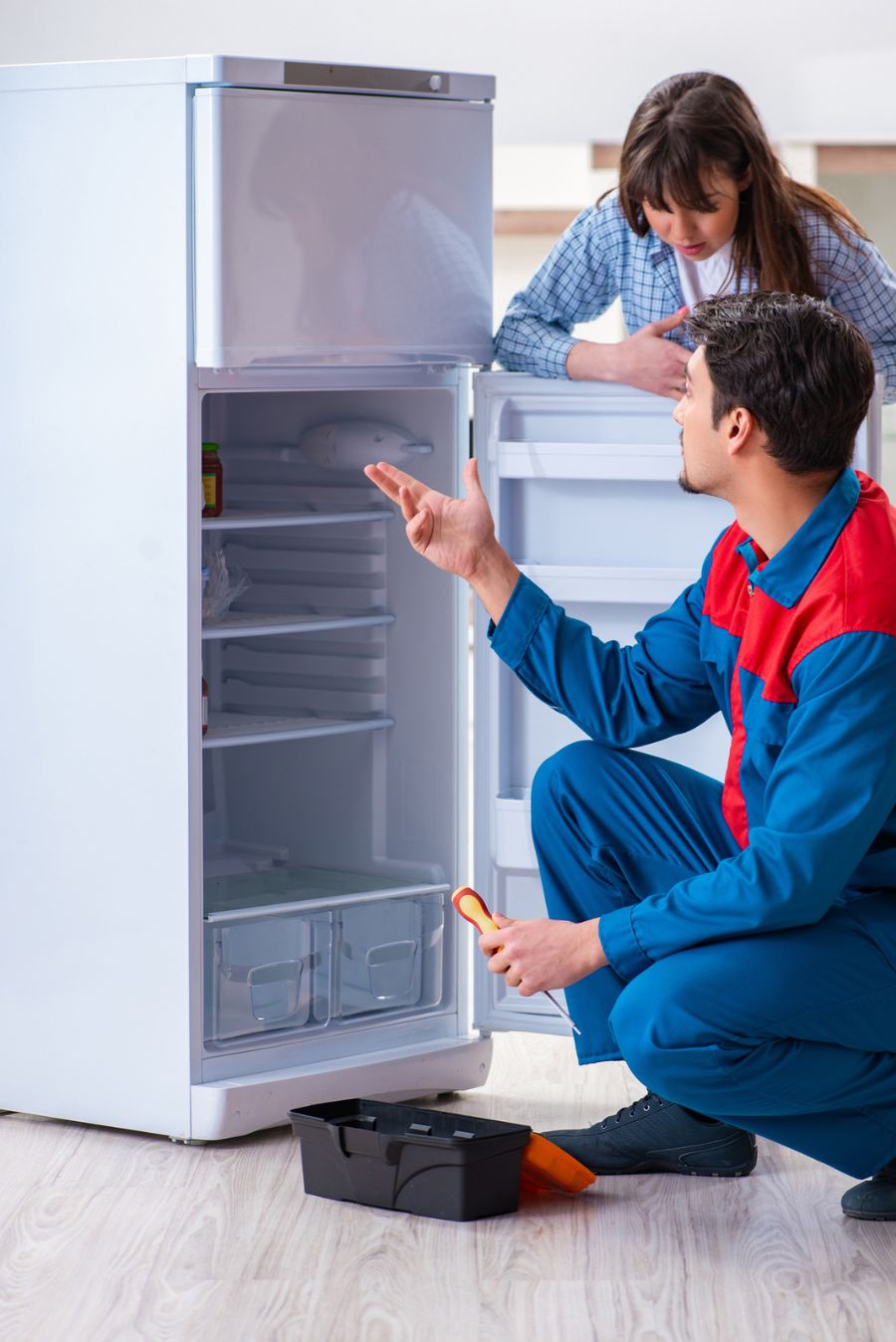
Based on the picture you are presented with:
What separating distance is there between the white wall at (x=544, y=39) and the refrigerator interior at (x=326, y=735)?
3.12m

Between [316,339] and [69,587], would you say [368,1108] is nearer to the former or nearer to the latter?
[69,587]

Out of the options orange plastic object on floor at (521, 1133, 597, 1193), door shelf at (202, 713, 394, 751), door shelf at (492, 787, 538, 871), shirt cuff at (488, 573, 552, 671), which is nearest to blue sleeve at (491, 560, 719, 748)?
shirt cuff at (488, 573, 552, 671)

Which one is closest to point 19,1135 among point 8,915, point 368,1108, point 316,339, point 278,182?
point 8,915

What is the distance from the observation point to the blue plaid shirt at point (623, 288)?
2.68m

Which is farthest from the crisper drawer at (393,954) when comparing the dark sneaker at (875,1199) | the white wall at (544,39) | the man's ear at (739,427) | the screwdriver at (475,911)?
the white wall at (544,39)

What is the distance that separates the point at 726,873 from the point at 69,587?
42.8 inches

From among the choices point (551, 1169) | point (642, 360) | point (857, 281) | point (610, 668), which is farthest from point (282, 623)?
point (857, 281)

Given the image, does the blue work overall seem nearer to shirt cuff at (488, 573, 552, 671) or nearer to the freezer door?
shirt cuff at (488, 573, 552, 671)

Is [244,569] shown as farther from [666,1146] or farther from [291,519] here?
[666,1146]

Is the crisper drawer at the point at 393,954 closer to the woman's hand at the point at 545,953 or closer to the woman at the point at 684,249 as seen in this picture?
the woman's hand at the point at 545,953

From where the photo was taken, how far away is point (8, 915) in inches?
104

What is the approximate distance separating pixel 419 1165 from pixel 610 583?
954 millimetres

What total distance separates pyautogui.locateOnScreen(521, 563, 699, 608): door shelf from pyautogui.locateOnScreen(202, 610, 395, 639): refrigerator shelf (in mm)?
275

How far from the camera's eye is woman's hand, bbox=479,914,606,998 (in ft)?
6.99
